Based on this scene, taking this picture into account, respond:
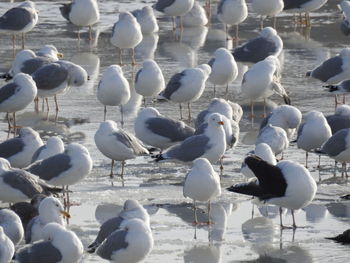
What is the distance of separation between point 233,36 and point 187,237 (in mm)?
11998

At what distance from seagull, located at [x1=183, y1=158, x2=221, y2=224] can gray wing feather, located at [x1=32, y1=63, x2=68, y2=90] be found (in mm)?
5523

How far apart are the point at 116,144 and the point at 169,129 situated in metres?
1.05

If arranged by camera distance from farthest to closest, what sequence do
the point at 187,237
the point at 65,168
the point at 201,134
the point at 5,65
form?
1. the point at 5,65
2. the point at 201,134
3. the point at 65,168
4. the point at 187,237

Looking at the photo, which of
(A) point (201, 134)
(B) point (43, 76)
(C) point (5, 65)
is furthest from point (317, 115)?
(C) point (5, 65)

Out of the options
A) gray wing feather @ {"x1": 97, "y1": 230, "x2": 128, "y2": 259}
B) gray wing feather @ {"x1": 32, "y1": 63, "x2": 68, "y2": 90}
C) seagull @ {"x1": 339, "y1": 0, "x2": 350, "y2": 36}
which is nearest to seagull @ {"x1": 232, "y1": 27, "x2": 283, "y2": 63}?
seagull @ {"x1": 339, "y1": 0, "x2": 350, "y2": 36}

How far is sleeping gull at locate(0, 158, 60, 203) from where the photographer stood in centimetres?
1235

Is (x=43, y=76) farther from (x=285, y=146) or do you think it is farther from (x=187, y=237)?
(x=187, y=237)

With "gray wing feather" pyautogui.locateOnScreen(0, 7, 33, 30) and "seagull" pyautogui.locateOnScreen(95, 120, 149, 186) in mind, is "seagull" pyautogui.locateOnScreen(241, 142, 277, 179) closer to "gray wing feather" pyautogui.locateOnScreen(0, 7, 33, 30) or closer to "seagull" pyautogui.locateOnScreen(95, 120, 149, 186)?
"seagull" pyautogui.locateOnScreen(95, 120, 149, 186)

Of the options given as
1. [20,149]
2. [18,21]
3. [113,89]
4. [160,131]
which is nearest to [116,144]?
[160,131]

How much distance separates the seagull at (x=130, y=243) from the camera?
1047cm

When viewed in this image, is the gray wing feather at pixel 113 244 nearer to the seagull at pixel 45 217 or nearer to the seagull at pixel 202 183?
the seagull at pixel 45 217

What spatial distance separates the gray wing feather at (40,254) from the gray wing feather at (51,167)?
257 cm

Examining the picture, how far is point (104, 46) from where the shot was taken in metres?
22.5

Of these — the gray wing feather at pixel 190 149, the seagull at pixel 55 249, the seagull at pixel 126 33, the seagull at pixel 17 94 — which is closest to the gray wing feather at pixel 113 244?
the seagull at pixel 55 249
